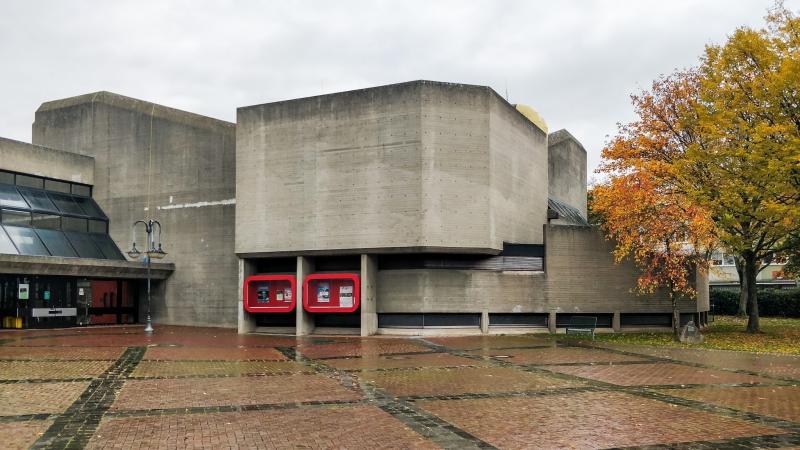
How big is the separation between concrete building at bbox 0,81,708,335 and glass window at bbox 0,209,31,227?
3039 millimetres

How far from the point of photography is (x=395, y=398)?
39.7 feet

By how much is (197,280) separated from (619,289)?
68.4ft

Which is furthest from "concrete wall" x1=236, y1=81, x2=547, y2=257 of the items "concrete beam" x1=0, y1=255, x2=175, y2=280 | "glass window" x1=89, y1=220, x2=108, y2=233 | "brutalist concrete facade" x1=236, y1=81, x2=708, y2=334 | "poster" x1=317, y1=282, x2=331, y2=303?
"glass window" x1=89, y1=220, x2=108, y2=233

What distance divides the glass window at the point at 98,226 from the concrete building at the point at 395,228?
4.29m

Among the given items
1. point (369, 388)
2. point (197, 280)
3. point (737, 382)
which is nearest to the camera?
point (369, 388)

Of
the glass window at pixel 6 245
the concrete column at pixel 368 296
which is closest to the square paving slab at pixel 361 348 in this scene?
the concrete column at pixel 368 296

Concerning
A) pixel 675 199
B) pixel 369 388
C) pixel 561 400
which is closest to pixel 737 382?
pixel 561 400

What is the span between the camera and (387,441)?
8.96 meters

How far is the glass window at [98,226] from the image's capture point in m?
35.0

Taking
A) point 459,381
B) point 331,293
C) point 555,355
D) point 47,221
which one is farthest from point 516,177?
point 47,221

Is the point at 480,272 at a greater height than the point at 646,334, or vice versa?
the point at 480,272

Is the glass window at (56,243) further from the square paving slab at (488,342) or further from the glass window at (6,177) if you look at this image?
the square paving slab at (488,342)

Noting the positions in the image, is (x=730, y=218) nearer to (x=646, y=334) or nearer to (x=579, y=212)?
(x=646, y=334)

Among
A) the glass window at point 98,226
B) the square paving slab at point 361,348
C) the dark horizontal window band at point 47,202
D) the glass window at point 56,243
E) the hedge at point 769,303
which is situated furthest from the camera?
the hedge at point 769,303
